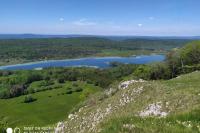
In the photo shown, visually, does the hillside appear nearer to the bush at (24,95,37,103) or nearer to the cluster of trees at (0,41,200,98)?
the cluster of trees at (0,41,200,98)

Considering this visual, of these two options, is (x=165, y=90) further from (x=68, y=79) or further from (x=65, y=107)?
(x=68, y=79)

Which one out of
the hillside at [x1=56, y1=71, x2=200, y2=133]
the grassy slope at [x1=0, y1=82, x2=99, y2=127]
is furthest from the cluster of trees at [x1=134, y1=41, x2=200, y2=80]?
the hillside at [x1=56, y1=71, x2=200, y2=133]

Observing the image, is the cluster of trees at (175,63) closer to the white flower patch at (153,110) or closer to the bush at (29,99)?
the bush at (29,99)

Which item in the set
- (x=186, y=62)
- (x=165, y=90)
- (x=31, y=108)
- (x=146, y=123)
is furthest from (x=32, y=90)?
(x=146, y=123)

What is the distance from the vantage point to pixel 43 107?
133 metres

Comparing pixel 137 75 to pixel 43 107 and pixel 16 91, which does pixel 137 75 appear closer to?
pixel 43 107

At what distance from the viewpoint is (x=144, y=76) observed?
103 metres

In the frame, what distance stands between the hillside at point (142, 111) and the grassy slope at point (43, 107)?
79621 mm

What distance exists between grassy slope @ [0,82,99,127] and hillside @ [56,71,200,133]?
79.6 meters

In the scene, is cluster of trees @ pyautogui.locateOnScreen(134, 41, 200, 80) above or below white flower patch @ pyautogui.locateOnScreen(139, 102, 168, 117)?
below

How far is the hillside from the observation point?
40.4 ft

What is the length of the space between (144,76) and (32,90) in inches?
3096

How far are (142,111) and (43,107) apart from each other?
113712 mm

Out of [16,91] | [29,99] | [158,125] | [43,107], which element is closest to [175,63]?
[43,107]
